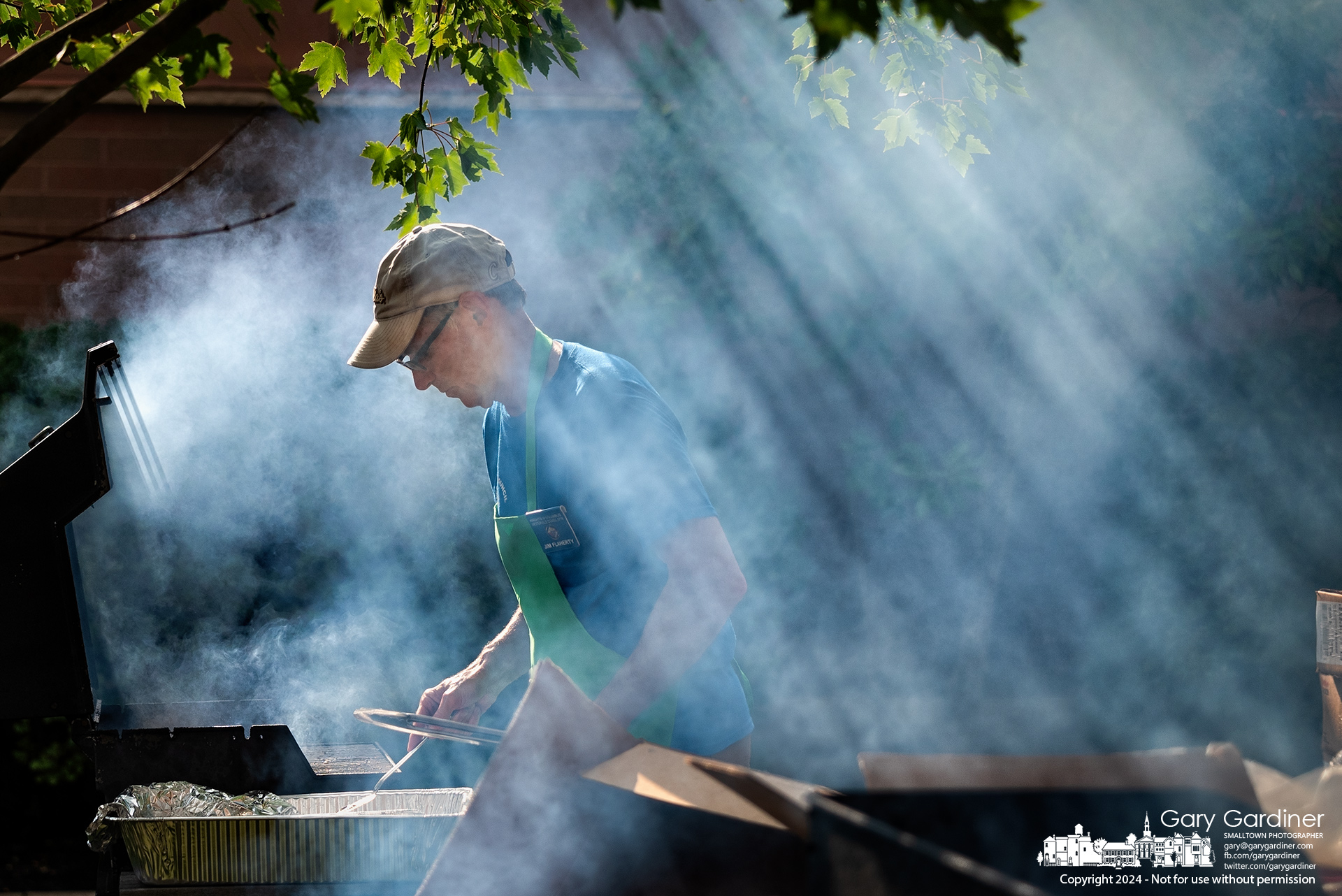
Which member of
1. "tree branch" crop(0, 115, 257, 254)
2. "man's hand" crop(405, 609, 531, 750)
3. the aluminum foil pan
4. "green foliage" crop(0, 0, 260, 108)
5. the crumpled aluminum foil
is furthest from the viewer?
"man's hand" crop(405, 609, 531, 750)

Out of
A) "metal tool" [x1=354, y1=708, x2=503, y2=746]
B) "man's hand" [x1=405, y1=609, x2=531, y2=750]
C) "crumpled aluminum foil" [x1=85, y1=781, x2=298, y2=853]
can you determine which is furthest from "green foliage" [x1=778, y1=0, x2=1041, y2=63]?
"crumpled aluminum foil" [x1=85, y1=781, x2=298, y2=853]

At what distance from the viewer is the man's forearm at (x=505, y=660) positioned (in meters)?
2.61

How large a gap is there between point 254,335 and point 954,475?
400 cm

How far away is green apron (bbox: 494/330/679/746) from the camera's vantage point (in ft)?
7.04

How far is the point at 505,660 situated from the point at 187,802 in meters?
0.93

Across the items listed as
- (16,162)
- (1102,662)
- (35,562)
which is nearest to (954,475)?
(1102,662)

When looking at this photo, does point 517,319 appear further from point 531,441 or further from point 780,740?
point 780,740

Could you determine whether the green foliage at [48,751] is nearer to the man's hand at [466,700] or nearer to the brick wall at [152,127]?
the brick wall at [152,127]

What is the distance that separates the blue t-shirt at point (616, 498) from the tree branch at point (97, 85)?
1025 millimetres

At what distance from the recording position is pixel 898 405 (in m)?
5.04

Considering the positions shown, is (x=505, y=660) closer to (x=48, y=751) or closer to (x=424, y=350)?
(x=424, y=350)

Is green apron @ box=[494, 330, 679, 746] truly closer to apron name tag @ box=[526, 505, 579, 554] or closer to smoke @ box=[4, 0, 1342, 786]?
apron name tag @ box=[526, 505, 579, 554]

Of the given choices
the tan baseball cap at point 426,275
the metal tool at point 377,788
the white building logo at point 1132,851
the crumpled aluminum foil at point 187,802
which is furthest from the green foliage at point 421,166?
the white building logo at point 1132,851

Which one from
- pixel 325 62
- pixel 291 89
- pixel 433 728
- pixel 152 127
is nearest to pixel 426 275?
pixel 291 89
